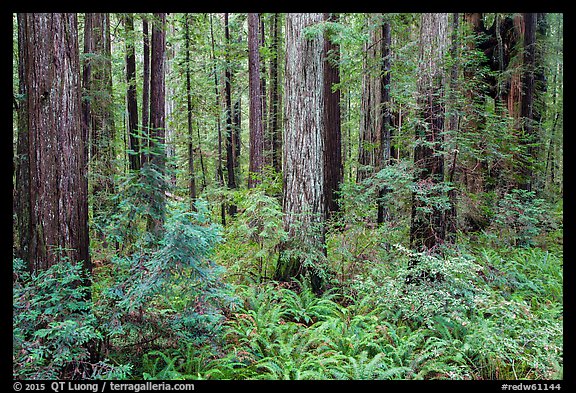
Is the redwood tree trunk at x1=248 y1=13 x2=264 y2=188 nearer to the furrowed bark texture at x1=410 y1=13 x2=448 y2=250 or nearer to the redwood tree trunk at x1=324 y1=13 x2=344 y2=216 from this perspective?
the redwood tree trunk at x1=324 y1=13 x2=344 y2=216

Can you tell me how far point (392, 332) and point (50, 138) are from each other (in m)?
5.17

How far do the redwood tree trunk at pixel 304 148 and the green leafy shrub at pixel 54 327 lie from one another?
10.8 ft

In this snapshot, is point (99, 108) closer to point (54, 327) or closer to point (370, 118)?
point (54, 327)

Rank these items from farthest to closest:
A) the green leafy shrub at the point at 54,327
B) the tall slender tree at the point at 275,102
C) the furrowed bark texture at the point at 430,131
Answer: the tall slender tree at the point at 275,102 < the furrowed bark texture at the point at 430,131 < the green leafy shrub at the point at 54,327

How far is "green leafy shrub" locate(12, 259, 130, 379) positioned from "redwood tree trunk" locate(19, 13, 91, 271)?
224mm

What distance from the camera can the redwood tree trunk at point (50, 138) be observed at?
3.84 metres

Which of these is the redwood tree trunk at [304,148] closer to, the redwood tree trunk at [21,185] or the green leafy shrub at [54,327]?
the green leafy shrub at [54,327]

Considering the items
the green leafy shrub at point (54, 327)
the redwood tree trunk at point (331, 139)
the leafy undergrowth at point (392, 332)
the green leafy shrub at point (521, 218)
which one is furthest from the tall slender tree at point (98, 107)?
the green leafy shrub at point (521, 218)
